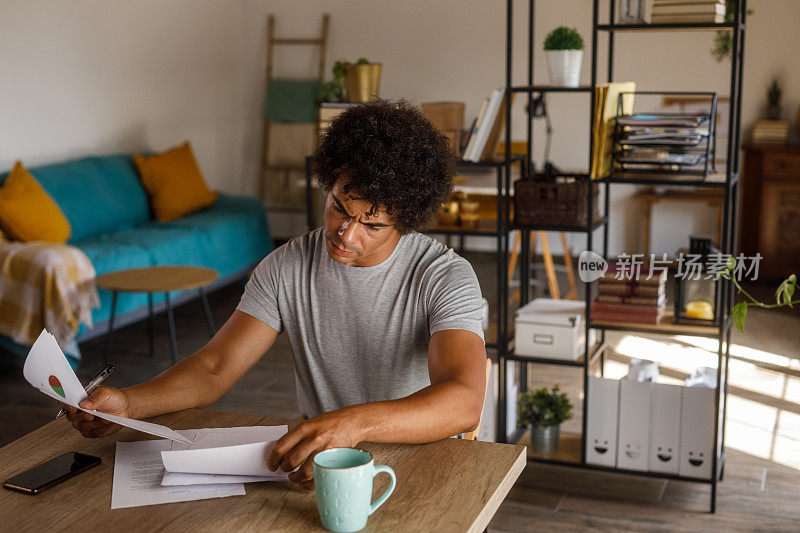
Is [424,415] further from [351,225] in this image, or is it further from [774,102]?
[774,102]

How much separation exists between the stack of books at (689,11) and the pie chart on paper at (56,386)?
1975 millimetres

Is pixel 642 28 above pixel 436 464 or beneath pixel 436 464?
above

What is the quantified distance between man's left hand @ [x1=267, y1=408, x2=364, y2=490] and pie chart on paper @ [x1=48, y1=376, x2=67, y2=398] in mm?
337

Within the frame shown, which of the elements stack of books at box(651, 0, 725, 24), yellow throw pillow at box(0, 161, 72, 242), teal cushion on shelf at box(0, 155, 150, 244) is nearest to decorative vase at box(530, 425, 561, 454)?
stack of books at box(651, 0, 725, 24)

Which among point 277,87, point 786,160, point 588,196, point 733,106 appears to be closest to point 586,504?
point 588,196

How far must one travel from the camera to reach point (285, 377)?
13.6 ft

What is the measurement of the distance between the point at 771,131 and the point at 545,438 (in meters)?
3.83

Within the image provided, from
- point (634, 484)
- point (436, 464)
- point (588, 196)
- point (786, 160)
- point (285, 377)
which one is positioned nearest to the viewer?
point (436, 464)

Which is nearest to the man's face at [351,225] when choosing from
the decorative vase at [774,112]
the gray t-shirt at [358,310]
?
the gray t-shirt at [358,310]

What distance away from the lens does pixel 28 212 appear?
4258mm

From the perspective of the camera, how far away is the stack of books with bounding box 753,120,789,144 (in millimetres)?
5883

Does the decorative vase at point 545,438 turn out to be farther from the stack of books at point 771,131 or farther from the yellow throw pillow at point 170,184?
the stack of books at point 771,131

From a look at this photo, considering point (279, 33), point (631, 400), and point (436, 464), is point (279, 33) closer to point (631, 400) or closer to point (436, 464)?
point (631, 400)

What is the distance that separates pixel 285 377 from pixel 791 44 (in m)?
4.23
